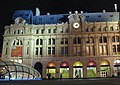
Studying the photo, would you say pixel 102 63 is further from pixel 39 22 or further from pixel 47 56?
pixel 39 22

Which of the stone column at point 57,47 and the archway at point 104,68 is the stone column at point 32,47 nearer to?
the stone column at point 57,47

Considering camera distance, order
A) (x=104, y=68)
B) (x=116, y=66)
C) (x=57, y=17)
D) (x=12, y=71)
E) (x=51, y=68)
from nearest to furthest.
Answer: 1. (x=12, y=71)
2. (x=116, y=66)
3. (x=104, y=68)
4. (x=51, y=68)
5. (x=57, y=17)

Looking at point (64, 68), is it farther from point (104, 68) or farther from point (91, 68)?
point (104, 68)

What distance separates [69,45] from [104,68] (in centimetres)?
1428

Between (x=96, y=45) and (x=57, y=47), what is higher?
(x=96, y=45)

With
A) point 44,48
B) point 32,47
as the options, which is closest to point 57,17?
point 44,48

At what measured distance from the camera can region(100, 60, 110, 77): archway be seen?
6774 cm

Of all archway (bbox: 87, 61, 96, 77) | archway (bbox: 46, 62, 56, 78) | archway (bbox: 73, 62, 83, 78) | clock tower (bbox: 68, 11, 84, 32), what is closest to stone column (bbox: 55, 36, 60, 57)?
archway (bbox: 46, 62, 56, 78)

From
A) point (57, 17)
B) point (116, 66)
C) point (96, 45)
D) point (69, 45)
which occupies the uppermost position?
point (57, 17)

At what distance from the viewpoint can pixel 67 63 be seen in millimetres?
70000

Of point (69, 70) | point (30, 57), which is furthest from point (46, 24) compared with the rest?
point (69, 70)

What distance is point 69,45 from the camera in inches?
2815

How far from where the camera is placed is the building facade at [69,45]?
226 ft

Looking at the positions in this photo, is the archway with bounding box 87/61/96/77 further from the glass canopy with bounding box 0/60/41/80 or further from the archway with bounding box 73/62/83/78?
the glass canopy with bounding box 0/60/41/80
